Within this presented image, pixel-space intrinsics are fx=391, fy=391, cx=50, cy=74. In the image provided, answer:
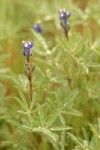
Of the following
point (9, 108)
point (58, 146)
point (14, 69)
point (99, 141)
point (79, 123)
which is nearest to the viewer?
point (99, 141)

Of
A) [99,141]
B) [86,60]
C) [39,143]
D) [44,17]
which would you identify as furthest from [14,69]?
[99,141]

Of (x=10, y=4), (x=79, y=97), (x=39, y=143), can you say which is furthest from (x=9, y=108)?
(x=10, y=4)

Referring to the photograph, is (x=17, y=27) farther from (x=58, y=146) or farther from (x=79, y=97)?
(x=58, y=146)

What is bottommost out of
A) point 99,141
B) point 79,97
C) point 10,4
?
point 99,141

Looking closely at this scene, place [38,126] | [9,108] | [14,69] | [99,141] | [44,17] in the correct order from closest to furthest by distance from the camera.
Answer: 1. [99,141]
2. [38,126]
3. [9,108]
4. [14,69]
5. [44,17]

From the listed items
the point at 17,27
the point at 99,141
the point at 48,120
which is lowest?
the point at 99,141

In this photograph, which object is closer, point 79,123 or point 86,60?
point 86,60

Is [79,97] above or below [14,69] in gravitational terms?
below

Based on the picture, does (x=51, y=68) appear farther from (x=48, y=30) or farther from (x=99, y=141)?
(x=48, y=30)

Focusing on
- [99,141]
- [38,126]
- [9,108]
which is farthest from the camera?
[9,108]
